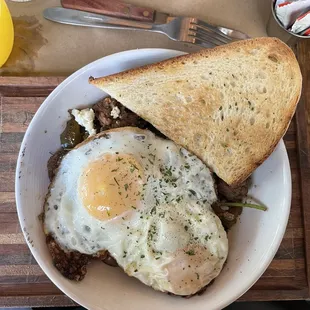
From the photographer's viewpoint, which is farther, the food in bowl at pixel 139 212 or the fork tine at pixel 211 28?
the fork tine at pixel 211 28

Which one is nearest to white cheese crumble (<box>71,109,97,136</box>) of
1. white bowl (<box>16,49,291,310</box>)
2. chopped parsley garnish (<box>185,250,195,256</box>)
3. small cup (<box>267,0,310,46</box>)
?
white bowl (<box>16,49,291,310</box>)

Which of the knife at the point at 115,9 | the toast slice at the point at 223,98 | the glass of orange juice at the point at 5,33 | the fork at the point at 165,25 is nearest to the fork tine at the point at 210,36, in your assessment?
the fork at the point at 165,25

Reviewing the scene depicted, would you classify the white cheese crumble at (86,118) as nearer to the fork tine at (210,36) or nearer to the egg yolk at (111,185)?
the egg yolk at (111,185)

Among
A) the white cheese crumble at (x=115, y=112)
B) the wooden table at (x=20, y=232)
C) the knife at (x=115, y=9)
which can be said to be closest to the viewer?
the white cheese crumble at (x=115, y=112)

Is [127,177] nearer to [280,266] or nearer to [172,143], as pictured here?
[172,143]

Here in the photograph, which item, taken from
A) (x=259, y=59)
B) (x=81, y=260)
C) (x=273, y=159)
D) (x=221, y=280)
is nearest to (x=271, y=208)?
(x=273, y=159)

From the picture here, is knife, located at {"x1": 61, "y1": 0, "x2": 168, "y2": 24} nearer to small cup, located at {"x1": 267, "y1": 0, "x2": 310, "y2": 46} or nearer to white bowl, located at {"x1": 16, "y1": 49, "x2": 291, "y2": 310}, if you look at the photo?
white bowl, located at {"x1": 16, "y1": 49, "x2": 291, "y2": 310}
